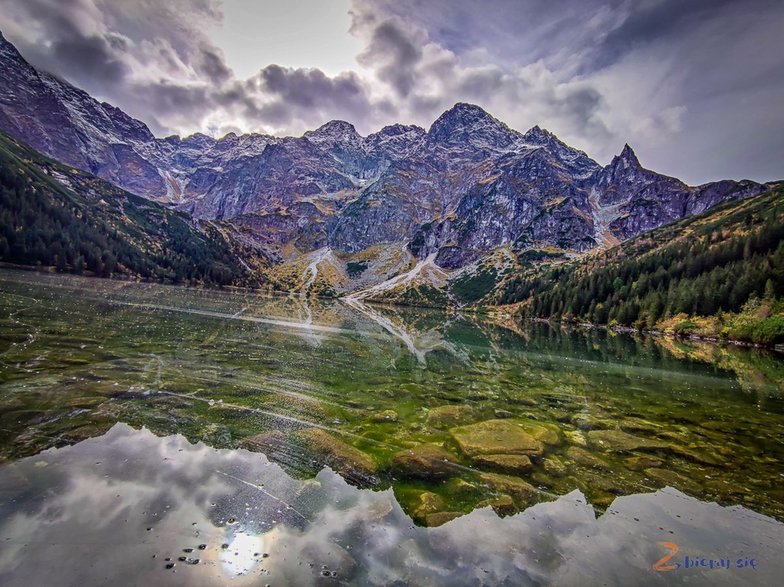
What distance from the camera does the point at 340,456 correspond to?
46.1 ft

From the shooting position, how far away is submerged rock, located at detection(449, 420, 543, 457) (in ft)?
50.8

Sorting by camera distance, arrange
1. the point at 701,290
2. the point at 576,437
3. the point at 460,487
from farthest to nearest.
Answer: the point at 701,290 → the point at 576,437 → the point at 460,487

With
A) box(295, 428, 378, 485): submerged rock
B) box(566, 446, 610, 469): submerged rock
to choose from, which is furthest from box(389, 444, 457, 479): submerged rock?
box(566, 446, 610, 469): submerged rock

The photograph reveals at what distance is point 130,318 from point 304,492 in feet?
147

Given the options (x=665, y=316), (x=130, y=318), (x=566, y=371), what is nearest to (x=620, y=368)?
(x=566, y=371)

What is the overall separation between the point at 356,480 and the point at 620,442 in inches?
520

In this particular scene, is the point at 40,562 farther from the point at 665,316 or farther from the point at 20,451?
the point at 665,316

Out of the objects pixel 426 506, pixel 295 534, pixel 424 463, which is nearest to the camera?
pixel 295 534

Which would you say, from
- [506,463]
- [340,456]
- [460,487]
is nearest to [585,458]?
[506,463]

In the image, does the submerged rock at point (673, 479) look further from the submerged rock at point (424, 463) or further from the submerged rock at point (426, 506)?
the submerged rock at point (426, 506)

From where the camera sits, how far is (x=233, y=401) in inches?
760

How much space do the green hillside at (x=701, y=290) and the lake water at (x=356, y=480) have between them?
83.8 m

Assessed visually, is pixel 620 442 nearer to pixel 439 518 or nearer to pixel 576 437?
pixel 576 437

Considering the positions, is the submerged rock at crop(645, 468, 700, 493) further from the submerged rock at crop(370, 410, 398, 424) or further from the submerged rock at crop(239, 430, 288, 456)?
the submerged rock at crop(239, 430, 288, 456)
